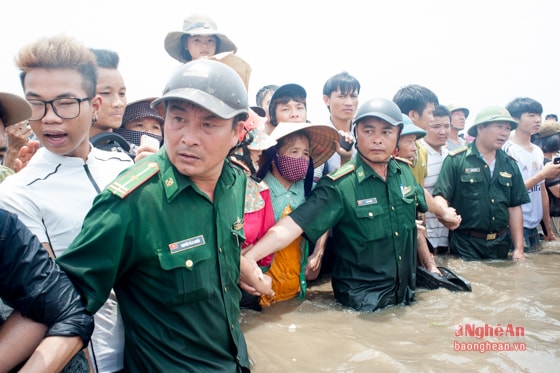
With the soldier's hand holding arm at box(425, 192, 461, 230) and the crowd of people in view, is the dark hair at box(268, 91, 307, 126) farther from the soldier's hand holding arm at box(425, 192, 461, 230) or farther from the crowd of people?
the soldier's hand holding arm at box(425, 192, 461, 230)

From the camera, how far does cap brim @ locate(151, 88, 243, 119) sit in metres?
1.73

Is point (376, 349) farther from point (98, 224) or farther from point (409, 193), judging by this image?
point (98, 224)

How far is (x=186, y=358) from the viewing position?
6.07ft

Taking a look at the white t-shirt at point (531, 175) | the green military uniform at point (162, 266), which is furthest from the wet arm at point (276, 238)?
the white t-shirt at point (531, 175)

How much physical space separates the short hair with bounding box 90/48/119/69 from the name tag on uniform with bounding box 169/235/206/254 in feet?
5.50

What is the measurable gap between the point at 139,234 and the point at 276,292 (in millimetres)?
2156

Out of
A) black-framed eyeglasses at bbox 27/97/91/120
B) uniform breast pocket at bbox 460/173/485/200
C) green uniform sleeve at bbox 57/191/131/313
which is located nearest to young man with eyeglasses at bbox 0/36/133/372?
black-framed eyeglasses at bbox 27/97/91/120

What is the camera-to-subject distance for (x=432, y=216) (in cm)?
577

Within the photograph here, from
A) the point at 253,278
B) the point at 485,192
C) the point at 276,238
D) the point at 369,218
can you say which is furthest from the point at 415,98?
the point at 253,278

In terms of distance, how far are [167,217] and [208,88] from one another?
64 cm

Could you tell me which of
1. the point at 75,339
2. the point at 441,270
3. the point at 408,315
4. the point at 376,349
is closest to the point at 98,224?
the point at 75,339

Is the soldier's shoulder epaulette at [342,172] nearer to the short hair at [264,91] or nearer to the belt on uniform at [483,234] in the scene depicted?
the short hair at [264,91]

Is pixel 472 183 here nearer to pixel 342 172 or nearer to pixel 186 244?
pixel 342 172

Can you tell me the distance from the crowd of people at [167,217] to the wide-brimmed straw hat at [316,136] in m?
0.02
